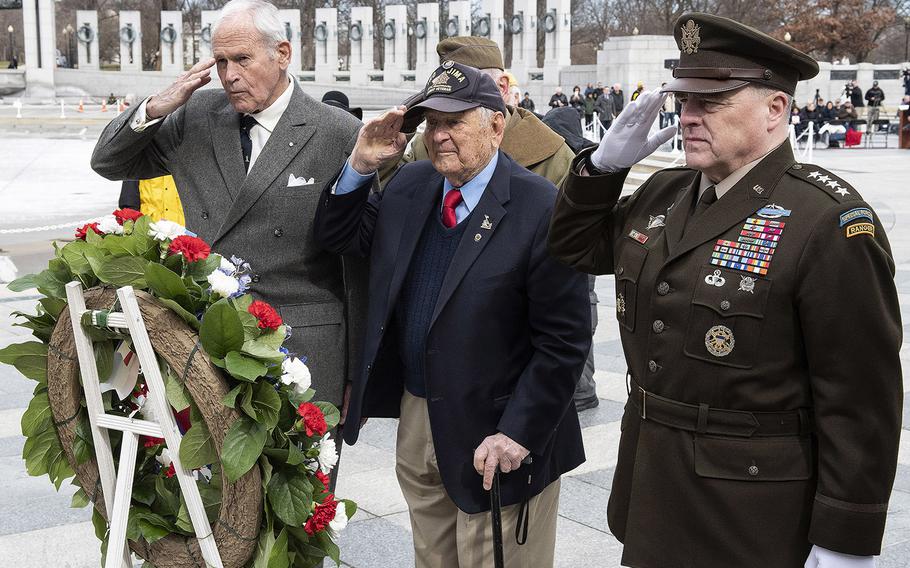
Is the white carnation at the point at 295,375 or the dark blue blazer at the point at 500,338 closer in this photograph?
the white carnation at the point at 295,375

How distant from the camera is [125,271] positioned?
2.95 m

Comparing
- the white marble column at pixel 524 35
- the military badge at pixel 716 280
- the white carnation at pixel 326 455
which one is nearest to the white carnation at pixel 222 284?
the white carnation at pixel 326 455

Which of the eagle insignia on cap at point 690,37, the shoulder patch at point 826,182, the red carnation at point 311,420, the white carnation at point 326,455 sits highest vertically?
the eagle insignia on cap at point 690,37

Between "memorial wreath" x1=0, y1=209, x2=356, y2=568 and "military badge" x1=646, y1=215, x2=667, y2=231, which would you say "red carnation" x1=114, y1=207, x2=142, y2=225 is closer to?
"memorial wreath" x1=0, y1=209, x2=356, y2=568

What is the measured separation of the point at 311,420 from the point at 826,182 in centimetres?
144

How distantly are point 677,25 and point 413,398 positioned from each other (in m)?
1.38

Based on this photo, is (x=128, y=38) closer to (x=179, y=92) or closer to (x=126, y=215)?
A: (x=179, y=92)

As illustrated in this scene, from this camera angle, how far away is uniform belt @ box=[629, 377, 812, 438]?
2488mm

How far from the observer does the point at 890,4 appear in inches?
2771

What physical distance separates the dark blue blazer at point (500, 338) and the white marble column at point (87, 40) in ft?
224

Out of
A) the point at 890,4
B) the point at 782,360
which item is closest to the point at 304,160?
the point at 782,360

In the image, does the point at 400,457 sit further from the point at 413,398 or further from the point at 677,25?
the point at 677,25

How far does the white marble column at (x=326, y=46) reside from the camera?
201ft

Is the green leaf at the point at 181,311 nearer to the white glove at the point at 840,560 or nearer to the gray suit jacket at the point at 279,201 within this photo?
the gray suit jacket at the point at 279,201
